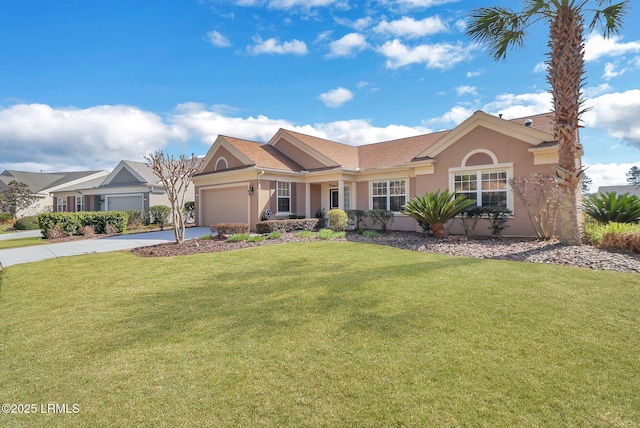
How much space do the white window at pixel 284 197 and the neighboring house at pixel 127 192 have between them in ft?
40.5

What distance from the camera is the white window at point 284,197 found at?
1798cm

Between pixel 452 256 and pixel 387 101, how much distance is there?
39.6 feet

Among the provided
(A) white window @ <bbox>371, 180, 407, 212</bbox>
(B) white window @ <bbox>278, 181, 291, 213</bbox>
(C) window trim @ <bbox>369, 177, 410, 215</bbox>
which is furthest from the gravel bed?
(B) white window @ <bbox>278, 181, 291, 213</bbox>

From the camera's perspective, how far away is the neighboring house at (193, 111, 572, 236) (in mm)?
12406

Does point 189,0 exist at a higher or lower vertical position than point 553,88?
higher

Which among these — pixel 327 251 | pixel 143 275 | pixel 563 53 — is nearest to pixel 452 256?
pixel 327 251

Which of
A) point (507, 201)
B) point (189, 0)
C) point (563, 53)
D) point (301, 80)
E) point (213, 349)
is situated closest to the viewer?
point (213, 349)

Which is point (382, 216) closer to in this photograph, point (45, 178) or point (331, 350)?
point (331, 350)

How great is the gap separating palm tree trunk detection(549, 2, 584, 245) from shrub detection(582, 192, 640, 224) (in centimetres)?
363

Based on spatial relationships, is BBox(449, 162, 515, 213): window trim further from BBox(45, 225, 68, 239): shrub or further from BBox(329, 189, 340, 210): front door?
BBox(45, 225, 68, 239): shrub

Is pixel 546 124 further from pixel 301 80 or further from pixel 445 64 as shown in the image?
pixel 301 80

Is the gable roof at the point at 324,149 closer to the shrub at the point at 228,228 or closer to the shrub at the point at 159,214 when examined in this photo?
the shrub at the point at 228,228

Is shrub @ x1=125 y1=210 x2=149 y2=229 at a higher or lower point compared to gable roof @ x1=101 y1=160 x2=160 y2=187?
lower

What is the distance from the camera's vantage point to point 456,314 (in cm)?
435
